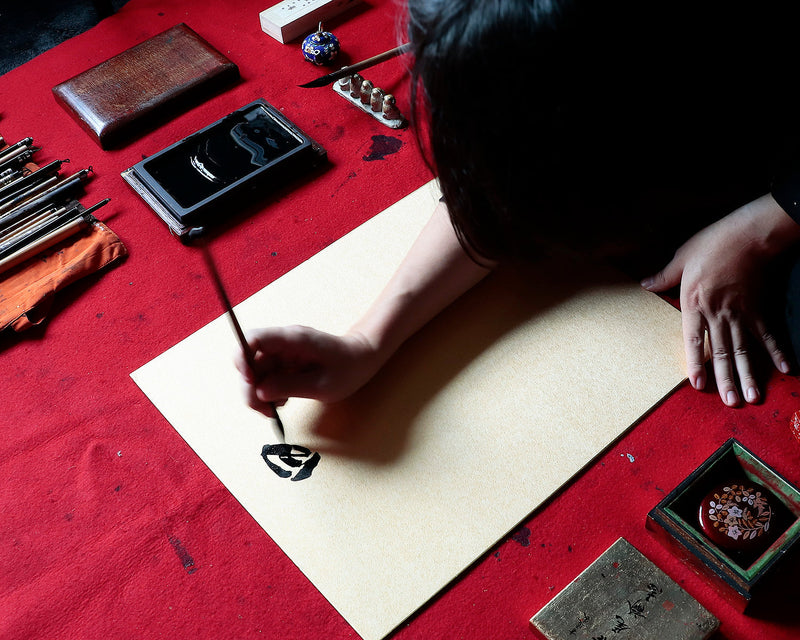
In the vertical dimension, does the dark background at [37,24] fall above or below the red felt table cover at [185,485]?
above

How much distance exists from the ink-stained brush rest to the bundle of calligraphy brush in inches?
3.7

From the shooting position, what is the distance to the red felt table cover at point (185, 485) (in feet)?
2.36

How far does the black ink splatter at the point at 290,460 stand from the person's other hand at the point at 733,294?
0.44 m

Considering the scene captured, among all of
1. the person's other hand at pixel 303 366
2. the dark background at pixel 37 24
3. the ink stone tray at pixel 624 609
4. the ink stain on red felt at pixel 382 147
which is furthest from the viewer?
the dark background at pixel 37 24

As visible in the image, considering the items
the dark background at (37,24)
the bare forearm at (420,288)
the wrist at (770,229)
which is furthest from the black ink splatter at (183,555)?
the dark background at (37,24)

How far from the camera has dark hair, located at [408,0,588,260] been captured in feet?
→ 1.61

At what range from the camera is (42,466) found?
2.73 feet

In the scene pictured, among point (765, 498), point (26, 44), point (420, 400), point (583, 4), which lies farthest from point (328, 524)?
point (26, 44)

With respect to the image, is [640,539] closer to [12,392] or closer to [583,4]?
[583,4]

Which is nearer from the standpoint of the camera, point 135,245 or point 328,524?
point 328,524

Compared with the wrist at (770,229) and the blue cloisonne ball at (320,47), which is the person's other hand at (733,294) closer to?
the wrist at (770,229)

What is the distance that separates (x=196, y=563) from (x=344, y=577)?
15 cm

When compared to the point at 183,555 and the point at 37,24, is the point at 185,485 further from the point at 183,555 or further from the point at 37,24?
the point at 37,24

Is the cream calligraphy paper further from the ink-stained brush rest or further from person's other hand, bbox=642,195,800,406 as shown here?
the ink-stained brush rest
